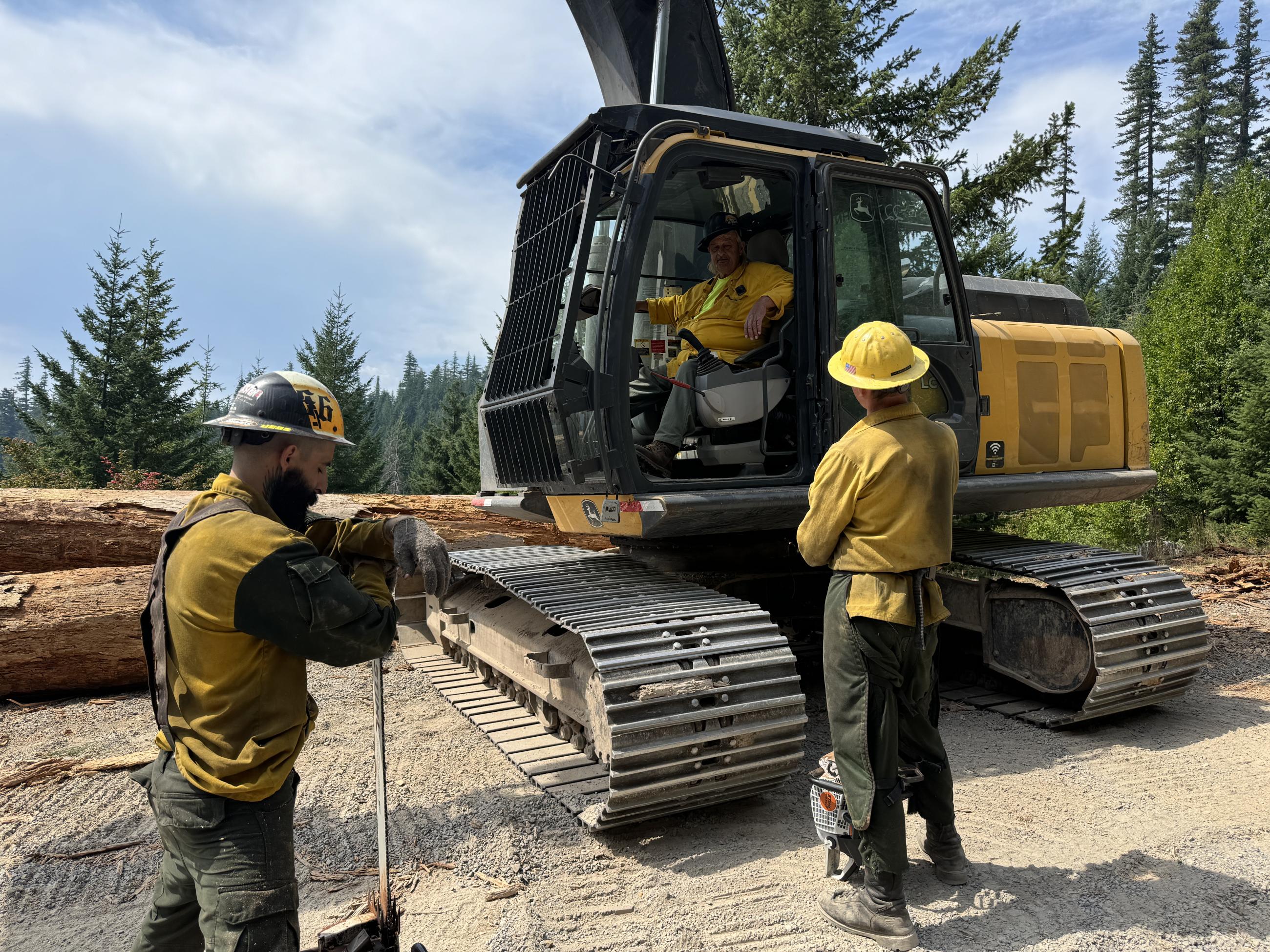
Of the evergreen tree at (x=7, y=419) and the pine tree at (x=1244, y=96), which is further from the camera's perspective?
the evergreen tree at (x=7, y=419)

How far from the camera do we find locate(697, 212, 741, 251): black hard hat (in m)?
4.68

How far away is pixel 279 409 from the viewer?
86.6 inches

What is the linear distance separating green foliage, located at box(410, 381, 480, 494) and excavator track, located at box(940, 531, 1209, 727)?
90.4ft

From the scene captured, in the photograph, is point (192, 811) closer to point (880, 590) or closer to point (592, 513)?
point (880, 590)

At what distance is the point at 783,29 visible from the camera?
1681 centimetres

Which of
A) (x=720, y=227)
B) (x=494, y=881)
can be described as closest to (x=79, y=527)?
(x=494, y=881)

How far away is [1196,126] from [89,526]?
2447 inches

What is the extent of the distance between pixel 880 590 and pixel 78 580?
19.0 ft

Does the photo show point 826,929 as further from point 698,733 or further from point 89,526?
point 89,526

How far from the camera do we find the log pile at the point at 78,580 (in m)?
5.91

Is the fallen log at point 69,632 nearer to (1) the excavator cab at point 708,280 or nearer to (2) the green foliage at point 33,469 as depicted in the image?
(1) the excavator cab at point 708,280

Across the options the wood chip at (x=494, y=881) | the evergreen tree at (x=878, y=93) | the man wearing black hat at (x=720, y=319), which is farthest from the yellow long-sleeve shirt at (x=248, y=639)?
the evergreen tree at (x=878, y=93)

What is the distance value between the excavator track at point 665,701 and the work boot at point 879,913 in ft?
2.36

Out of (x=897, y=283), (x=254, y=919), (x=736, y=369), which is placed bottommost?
(x=254, y=919)
